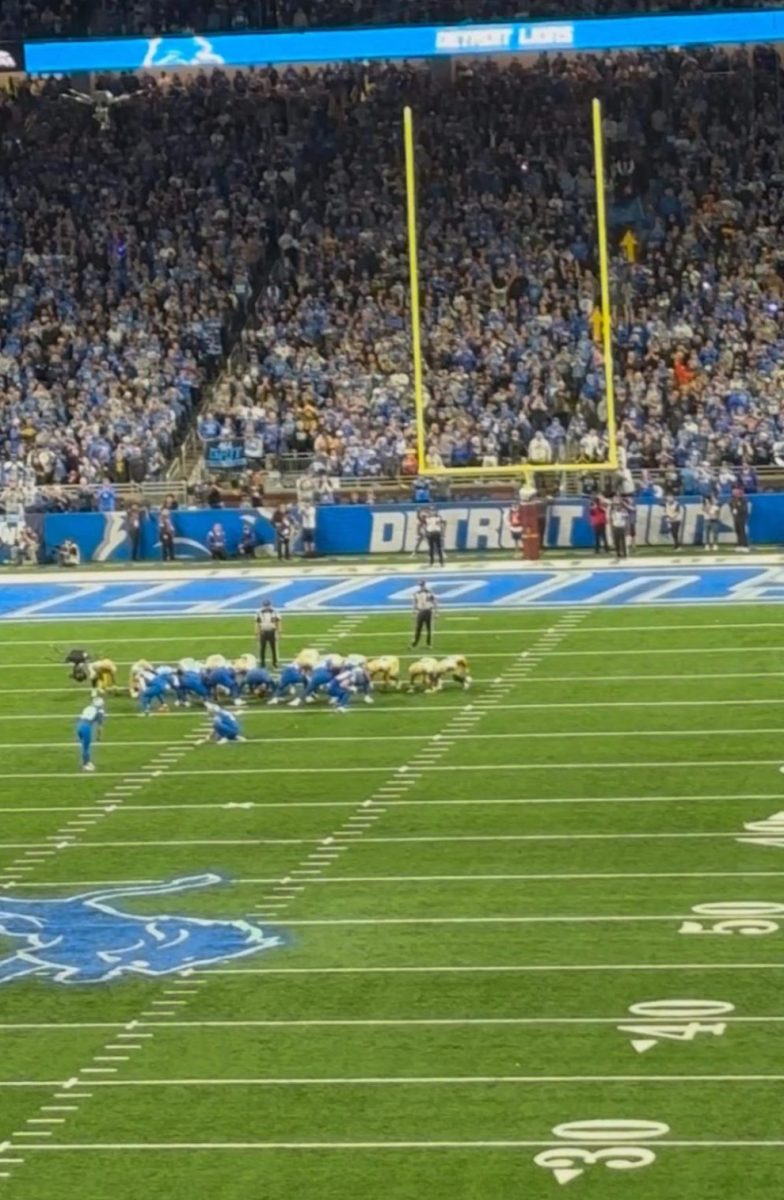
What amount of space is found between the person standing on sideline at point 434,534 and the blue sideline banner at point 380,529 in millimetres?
1104

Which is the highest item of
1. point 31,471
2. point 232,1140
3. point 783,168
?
point 783,168

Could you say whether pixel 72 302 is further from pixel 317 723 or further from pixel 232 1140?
pixel 232 1140

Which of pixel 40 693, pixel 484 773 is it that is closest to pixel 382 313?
pixel 40 693

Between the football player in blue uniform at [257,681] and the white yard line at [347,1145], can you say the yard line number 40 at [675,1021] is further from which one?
the football player in blue uniform at [257,681]

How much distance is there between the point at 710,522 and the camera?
37.5m

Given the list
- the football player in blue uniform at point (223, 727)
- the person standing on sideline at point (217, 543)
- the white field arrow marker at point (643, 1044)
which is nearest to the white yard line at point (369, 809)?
the football player in blue uniform at point (223, 727)

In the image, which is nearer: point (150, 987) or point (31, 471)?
point (150, 987)

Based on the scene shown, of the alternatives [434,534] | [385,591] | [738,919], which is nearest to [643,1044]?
[738,919]

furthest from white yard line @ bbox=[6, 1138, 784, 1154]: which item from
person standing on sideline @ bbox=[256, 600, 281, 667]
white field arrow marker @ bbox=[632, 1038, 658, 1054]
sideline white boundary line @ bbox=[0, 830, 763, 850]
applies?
person standing on sideline @ bbox=[256, 600, 281, 667]

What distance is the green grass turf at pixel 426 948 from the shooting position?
45.5ft

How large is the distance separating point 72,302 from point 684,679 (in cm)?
1868

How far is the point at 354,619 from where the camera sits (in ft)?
107

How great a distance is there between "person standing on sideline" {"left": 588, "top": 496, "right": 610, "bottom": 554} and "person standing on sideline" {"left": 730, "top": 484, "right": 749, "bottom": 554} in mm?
1602

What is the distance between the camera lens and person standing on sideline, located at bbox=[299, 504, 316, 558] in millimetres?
38625
